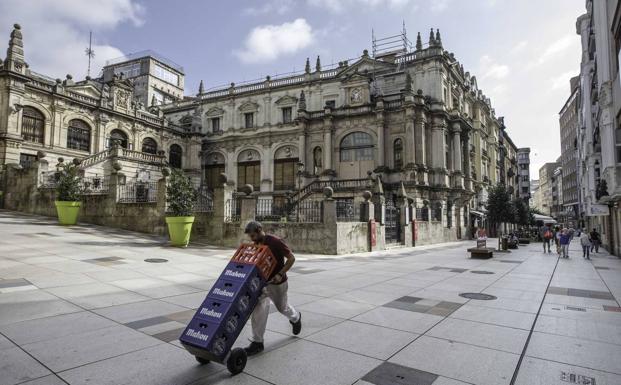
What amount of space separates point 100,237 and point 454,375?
1457cm

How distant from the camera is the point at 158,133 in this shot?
124 feet

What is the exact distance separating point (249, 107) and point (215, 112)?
16.1 feet

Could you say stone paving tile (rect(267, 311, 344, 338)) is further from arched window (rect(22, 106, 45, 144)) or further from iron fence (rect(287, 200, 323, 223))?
arched window (rect(22, 106, 45, 144))

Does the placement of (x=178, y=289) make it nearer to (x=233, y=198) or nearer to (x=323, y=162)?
(x=233, y=198)

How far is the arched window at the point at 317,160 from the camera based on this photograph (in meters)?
34.8

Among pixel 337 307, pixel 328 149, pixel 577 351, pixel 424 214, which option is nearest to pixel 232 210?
pixel 337 307

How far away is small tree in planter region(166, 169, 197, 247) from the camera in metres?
14.1

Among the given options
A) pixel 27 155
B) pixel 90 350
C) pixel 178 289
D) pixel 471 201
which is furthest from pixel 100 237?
pixel 471 201

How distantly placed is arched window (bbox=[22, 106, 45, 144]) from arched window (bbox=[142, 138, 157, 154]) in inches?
370

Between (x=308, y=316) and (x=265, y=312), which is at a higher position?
(x=265, y=312)

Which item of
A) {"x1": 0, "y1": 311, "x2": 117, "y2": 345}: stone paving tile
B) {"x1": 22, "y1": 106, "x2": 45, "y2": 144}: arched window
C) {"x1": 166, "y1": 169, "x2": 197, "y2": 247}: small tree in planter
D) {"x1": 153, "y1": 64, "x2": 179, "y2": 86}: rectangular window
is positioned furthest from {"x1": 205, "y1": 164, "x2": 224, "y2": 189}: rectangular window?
{"x1": 0, "y1": 311, "x2": 117, "y2": 345}: stone paving tile

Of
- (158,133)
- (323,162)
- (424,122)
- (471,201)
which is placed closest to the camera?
(424,122)

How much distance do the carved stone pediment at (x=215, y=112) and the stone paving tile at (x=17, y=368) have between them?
40846 mm

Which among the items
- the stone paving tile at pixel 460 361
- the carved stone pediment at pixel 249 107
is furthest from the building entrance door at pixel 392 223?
the carved stone pediment at pixel 249 107
